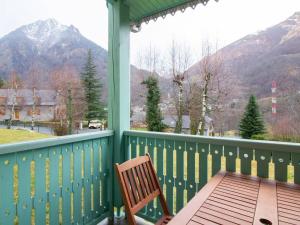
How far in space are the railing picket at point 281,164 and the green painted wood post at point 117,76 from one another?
1798mm

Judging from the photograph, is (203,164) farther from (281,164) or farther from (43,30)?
(43,30)

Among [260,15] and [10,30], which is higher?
[260,15]

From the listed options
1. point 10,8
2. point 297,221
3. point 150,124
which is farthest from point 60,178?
point 297,221

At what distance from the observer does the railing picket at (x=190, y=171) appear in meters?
2.49

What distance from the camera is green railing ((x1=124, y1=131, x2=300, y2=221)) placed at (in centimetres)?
201

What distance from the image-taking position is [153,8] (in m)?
3.02

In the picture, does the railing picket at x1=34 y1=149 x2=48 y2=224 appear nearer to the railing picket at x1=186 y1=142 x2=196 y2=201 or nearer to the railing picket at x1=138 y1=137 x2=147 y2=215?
the railing picket at x1=138 y1=137 x2=147 y2=215

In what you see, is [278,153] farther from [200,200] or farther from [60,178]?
[60,178]

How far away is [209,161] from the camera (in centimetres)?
241

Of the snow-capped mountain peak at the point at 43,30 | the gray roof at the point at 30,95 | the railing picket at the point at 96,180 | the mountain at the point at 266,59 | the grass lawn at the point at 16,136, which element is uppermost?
the snow-capped mountain peak at the point at 43,30

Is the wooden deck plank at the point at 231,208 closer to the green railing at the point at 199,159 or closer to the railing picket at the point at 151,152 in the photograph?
the green railing at the point at 199,159

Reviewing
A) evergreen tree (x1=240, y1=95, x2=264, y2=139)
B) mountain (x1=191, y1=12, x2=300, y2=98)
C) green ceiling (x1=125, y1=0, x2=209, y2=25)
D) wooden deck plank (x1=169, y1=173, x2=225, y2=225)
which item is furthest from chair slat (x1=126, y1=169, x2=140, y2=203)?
green ceiling (x1=125, y1=0, x2=209, y2=25)

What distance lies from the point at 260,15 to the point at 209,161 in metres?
1.69

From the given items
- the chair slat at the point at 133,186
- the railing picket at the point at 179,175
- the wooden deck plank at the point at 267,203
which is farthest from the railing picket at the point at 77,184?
the wooden deck plank at the point at 267,203
